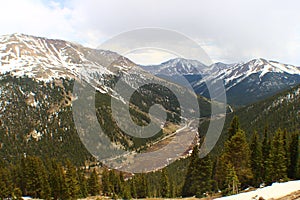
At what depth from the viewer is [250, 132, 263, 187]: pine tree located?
182 feet

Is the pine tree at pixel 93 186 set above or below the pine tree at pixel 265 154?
below

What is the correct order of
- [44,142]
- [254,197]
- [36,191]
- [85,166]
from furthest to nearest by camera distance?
[44,142]
[85,166]
[36,191]
[254,197]

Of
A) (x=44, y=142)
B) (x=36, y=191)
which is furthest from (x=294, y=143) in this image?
(x=44, y=142)

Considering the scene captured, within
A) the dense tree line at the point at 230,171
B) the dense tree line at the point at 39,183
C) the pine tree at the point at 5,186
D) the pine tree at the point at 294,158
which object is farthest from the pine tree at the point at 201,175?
the pine tree at the point at 5,186

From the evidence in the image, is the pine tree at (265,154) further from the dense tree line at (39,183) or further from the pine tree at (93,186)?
the pine tree at (93,186)

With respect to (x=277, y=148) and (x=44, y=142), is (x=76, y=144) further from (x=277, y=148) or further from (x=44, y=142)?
(x=277, y=148)

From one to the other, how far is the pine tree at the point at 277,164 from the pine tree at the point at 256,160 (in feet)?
10.6

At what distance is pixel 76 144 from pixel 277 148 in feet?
533

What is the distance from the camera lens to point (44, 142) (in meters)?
189

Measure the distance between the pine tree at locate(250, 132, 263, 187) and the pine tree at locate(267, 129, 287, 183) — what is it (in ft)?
10.6

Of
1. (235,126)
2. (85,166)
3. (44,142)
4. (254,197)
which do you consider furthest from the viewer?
(44,142)

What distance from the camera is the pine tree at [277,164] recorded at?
170ft

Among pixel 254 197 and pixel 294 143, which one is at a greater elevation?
pixel 294 143

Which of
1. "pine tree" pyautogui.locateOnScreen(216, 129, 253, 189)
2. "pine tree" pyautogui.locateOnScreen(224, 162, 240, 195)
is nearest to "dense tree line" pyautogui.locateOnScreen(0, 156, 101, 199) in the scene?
"pine tree" pyautogui.locateOnScreen(216, 129, 253, 189)
